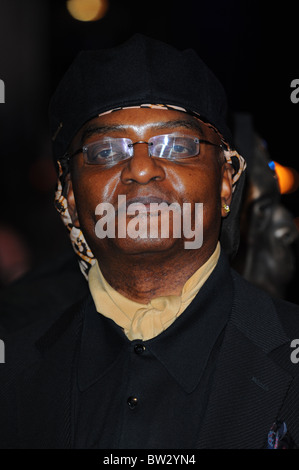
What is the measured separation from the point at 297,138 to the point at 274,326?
3508mm

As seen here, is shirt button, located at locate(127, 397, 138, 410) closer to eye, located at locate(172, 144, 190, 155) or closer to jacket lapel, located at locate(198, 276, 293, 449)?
jacket lapel, located at locate(198, 276, 293, 449)

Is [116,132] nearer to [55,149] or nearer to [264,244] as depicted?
[55,149]

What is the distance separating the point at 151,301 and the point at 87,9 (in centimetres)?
1069

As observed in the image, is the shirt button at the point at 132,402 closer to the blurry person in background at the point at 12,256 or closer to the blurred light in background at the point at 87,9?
the blurry person in background at the point at 12,256

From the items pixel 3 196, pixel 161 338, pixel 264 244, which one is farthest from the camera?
pixel 3 196

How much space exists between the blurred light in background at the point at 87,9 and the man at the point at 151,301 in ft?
29.4

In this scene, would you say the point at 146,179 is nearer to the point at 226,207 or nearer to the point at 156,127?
the point at 156,127

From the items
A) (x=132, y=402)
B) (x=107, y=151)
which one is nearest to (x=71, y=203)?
(x=107, y=151)

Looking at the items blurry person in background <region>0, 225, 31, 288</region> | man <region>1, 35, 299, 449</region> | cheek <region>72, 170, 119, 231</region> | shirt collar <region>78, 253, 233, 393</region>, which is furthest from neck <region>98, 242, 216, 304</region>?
blurry person in background <region>0, 225, 31, 288</region>

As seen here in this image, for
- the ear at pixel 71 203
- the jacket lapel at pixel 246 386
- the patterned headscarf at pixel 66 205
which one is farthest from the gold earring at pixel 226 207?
the ear at pixel 71 203

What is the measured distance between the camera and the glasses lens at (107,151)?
291 centimetres

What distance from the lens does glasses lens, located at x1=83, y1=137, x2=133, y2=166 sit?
9.55ft

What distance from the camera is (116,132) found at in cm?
295
